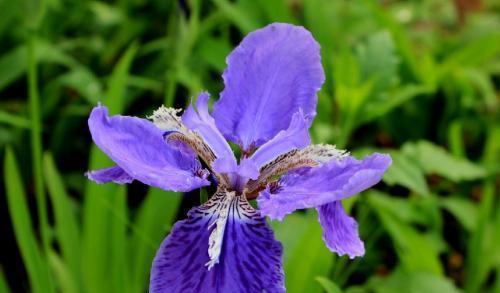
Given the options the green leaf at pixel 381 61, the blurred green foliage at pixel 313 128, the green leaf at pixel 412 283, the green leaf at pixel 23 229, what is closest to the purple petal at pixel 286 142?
the blurred green foliage at pixel 313 128

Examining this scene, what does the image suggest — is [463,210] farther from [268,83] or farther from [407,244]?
[268,83]

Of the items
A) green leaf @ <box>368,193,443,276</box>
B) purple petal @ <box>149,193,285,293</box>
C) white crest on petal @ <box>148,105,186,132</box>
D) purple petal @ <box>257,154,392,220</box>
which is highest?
green leaf @ <box>368,193,443,276</box>

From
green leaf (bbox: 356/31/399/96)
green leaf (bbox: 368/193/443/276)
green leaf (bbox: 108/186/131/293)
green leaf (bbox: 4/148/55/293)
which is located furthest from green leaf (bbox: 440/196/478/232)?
green leaf (bbox: 4/148/55/293)

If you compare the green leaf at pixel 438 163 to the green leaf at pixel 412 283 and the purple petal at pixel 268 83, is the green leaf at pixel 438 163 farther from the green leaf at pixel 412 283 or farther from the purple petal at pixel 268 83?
the purple petal at pixel 268 83

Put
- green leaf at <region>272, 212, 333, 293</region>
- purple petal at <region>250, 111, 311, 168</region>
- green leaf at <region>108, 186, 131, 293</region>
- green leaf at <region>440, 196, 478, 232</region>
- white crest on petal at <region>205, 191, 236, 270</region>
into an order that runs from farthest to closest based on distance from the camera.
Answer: green leaf at <region>440, 196, 478, 232</region>, green leaf at <region>108, 186, 131, 293</region>, green leaf at <region>272, 212, 333, 293</region>, purple petal at <region>250, 111, 311, 168</region>, white crest on petal at <region>205, 191, 236, 270</region>

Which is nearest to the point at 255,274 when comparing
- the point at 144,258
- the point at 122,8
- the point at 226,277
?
the point at 226,277

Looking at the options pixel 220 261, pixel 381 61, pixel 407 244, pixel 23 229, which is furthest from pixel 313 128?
pixel 220 261

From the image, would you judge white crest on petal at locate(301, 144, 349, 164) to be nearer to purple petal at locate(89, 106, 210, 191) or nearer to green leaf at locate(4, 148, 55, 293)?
purple petal at locate(89, 106, 210, 191)
